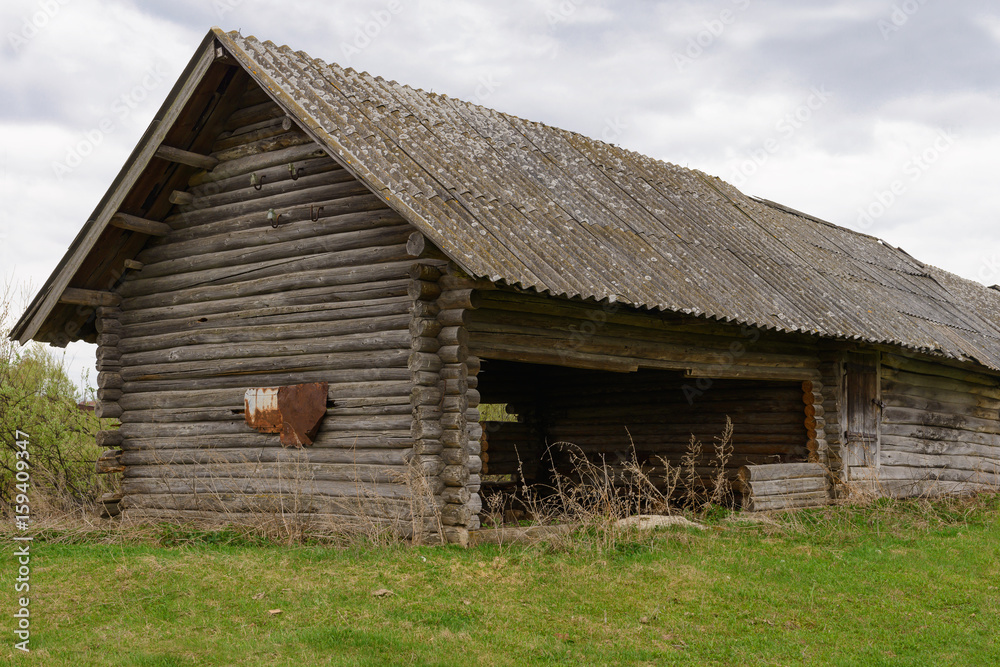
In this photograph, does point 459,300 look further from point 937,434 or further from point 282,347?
point 937,434

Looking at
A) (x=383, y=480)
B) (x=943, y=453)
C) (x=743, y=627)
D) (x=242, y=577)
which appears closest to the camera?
(x=743, y=627)

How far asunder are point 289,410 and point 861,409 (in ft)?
28.2

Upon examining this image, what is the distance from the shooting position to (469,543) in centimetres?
903

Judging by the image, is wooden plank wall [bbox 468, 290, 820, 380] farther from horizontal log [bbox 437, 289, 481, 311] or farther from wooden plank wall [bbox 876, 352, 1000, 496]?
wooden plank wall [bbox 876, 352, 1000, 496]

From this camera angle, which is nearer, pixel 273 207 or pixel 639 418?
pixel 273 207

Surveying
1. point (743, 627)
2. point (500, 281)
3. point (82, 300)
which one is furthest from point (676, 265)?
point (82, 300)

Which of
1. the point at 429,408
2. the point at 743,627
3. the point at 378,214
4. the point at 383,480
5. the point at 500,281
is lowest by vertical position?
the point at 743,627

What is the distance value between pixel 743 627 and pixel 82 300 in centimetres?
912

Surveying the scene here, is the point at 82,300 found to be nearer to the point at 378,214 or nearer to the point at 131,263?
the point at 131,263

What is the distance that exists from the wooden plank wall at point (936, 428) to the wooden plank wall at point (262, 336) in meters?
8.60

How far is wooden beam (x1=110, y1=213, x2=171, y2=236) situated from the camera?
11.2m

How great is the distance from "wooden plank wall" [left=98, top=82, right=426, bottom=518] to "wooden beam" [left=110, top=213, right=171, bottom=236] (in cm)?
15

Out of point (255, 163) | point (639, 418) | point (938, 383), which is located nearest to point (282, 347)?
point (255, 163)

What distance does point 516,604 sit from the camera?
23.9 ft
